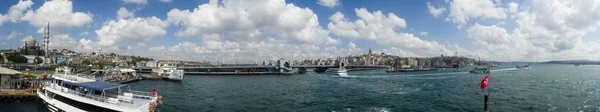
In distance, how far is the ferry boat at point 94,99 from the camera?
984 inches

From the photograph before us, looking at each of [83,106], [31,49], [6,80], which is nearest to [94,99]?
[83,106]

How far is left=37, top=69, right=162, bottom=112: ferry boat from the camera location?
82.0ft

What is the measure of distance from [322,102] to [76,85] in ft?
87.5

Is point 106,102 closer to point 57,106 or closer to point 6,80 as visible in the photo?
point 57,106

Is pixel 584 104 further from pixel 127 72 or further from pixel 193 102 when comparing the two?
pixel 127 72

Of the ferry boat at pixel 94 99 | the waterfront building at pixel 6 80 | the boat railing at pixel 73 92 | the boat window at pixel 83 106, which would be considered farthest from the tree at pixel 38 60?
the boat window at pixel 83 106

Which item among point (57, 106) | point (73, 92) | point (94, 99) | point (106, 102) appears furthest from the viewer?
point (57, 106)

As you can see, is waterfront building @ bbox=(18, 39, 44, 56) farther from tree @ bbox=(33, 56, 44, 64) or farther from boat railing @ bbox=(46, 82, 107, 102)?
boat railing @ bbox=(46, 82, 107, 102)

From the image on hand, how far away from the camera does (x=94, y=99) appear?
26.8 metres

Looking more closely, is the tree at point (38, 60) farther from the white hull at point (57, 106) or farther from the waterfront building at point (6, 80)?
the white hull at point (57, 106)

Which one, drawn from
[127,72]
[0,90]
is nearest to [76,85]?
[0,90]

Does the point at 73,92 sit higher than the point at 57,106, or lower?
higher

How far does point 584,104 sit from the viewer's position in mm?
37344


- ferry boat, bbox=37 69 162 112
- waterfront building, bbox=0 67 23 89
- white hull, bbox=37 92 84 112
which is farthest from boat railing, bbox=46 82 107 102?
waterfront building, bbox=0 67 23 89
